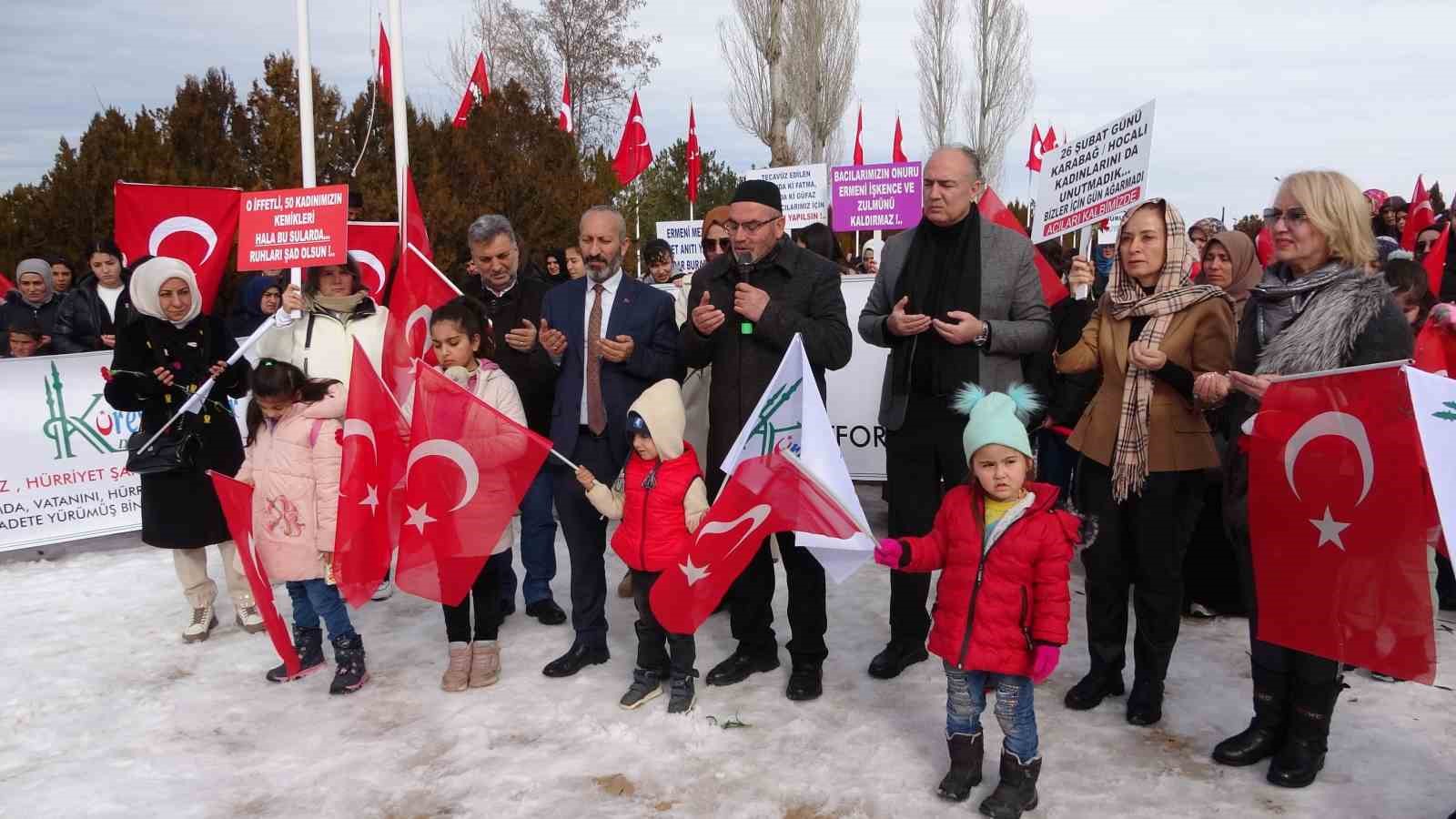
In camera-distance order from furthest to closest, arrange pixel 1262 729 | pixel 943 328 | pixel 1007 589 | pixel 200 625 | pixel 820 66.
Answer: pixel 820 66 → pixel 200 625 → pixel 943 328 → pixel 1262 729 → pixel 1007 589

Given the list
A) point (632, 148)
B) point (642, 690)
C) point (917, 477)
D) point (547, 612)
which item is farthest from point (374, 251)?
point (632, 148)

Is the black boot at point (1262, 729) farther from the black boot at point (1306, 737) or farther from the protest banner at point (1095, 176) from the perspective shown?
the protest banner at point (1095, 176)

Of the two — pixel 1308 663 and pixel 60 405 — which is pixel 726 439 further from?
pixel 60 405

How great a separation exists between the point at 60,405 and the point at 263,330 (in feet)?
10.7

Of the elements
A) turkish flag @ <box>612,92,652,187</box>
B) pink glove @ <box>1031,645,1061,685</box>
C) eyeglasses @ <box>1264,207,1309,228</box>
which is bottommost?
pink glove @ <box>1031,645,1061,685</box>

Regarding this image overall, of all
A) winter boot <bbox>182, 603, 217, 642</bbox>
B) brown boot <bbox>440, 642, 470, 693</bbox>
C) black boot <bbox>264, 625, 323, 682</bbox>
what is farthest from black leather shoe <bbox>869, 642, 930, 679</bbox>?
winter boot <bbox>182, 603, 217, 642</bbox>

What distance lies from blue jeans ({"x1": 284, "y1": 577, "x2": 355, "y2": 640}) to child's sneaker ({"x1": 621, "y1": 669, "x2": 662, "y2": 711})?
1365 mm

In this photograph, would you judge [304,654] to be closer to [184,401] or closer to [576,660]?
[576,660]

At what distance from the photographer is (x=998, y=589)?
10.9ft

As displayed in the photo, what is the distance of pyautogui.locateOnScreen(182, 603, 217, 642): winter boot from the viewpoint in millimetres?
5371

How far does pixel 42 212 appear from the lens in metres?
11.0

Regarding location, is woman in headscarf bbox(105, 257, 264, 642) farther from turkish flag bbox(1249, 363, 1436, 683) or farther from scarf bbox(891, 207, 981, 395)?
turkish flag bbox(1249, 363, 1436, 683)

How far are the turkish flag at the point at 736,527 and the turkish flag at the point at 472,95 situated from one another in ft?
44.5

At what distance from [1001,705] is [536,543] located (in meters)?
3.01
